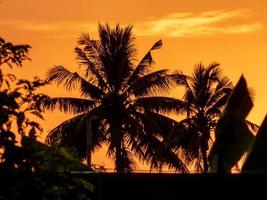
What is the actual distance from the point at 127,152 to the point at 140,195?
76.8 ft

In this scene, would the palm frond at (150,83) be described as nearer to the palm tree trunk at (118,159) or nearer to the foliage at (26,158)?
the palm tree trunk at (118,159)

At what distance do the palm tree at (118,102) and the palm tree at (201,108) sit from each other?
2247 mm

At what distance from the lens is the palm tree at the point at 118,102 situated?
42750 millimetres

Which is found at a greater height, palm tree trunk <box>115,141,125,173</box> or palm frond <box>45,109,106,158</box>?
palm frond <box>45,109,106,158</box>

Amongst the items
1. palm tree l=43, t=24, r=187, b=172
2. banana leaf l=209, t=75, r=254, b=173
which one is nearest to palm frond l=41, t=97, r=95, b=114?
palm tree l=43, t=24, r=187, b=172

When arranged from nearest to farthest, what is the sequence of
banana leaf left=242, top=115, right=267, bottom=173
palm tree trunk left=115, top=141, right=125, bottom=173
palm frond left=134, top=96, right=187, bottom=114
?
1. banana leaf left=242, top=115, right=267, bottom=173
2. palm tree trunk left=115, top=141, right=125, bottom=173
3. palm frond left=134, top=96, right=187, bottom=114

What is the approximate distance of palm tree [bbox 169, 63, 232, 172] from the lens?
45562 mm

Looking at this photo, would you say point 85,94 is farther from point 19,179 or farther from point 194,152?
point 19,179

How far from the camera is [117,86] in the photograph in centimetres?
4350

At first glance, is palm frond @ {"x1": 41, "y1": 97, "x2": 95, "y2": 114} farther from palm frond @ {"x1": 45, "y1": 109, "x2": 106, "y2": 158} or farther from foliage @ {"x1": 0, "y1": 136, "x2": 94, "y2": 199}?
foliage @ {"x1": 0, "y1": 136, "x2": 94, "y2": 199}

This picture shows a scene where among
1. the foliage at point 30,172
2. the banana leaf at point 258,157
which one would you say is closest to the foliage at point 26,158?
the foliage at point 30,172

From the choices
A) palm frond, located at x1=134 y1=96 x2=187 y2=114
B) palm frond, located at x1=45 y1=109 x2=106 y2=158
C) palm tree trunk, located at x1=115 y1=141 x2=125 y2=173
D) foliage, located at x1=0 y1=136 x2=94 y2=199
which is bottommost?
foliage, located at x1=0 y1=136 x2=94 y2=199

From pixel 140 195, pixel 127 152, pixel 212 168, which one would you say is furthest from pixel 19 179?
pixel 127 152

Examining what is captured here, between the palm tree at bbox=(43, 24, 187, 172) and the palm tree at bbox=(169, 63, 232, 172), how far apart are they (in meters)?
2.25
